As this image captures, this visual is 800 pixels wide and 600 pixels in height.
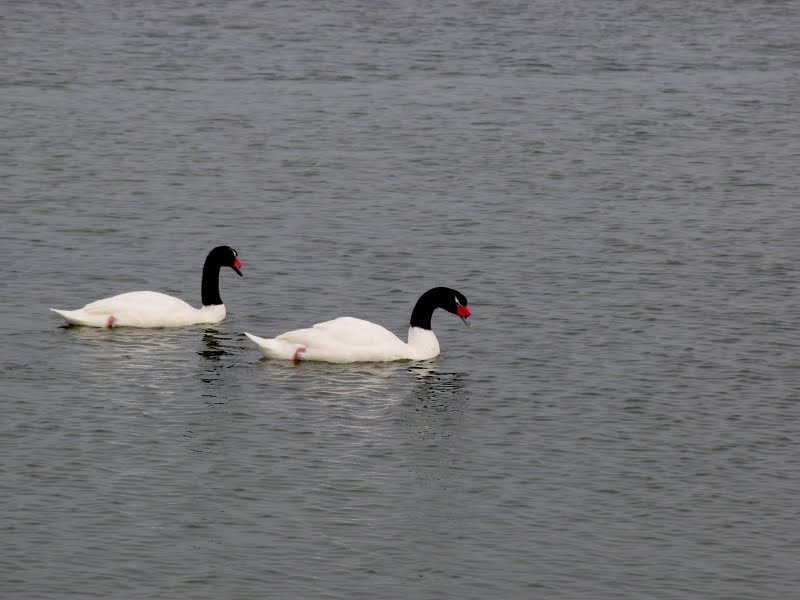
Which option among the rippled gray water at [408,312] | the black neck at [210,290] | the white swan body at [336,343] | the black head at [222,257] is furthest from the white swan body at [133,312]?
the white swan body at [336,343]

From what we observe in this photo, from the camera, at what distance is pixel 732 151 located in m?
33.6

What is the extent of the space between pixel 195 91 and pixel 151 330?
677 inches

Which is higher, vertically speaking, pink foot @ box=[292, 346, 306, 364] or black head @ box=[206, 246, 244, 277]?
black head @ box=[206, 246, 244, 277]


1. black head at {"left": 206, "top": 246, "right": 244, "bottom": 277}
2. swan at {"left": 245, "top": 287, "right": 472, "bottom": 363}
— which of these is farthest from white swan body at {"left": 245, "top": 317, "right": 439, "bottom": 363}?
black head at {"left": 206, "top": 246, "right": 244, "bottom": 277}

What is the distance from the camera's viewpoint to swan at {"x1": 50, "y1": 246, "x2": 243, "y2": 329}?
72.6ft

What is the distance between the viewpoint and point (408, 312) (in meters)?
23.3

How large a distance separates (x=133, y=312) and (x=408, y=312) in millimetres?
3503

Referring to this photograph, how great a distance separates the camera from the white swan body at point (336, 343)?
20.9m

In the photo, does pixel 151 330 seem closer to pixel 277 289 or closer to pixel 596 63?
pixel 277 289

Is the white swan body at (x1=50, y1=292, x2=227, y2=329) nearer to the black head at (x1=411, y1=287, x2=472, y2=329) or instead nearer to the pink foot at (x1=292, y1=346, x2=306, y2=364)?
the pink foot at (x1=292, y1=346, x2=306, y2=364)

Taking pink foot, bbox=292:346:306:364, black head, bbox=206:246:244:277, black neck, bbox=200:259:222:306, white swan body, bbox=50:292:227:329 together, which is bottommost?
pink foot, bbox=292:346:306:364

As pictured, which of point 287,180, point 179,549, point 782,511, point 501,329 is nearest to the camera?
point 179,549

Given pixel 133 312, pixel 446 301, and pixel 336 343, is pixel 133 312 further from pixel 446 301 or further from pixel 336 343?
pixel 446 301

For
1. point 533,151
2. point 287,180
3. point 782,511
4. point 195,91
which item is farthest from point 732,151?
point 782,511
